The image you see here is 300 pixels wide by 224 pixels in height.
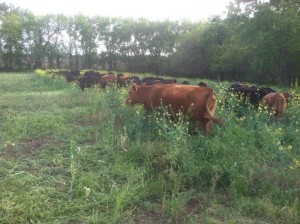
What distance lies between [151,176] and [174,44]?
56.3 meters

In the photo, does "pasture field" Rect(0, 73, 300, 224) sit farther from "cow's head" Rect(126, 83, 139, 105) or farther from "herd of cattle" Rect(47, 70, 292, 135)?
"cow's head" Rect(126, 83, 139, 105)

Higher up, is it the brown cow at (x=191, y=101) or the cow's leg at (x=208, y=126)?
the brown cow at (x=191, y=101)

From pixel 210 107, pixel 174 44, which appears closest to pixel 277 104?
pixel 210 107

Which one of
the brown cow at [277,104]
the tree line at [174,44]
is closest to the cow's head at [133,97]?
the brown cow at [277,104]

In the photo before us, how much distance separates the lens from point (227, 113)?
684 cm

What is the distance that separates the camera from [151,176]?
4.42 m

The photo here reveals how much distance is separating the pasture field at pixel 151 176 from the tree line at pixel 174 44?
66.4 ft

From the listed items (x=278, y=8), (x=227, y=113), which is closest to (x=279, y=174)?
(x=227, y=113)

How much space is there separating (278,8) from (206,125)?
2212 cm

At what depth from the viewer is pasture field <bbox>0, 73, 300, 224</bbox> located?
3.58 metres

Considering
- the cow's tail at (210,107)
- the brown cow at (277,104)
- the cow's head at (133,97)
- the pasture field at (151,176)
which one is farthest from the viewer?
the brown cow at (277,104)

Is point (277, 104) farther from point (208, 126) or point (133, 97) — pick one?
point (133, 97)

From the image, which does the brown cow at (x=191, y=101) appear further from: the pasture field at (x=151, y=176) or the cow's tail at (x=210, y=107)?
the pasture field at (x=151, y=176)

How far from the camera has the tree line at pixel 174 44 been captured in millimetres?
24359
